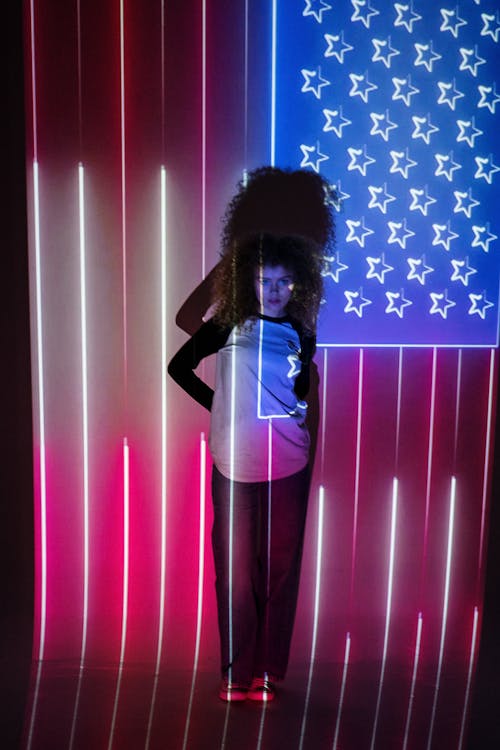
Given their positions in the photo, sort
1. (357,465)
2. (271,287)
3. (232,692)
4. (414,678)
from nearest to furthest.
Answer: (271,287), (232,692), (414,678), (357,465)

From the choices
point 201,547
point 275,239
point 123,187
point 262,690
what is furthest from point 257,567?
point 123,187

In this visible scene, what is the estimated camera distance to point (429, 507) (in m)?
2.52

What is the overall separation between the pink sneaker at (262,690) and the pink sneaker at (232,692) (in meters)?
0.02

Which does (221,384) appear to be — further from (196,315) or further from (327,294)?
(327,294)

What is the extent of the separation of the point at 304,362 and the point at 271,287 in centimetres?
27

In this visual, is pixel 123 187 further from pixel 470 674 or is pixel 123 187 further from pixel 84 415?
pixel 470 674

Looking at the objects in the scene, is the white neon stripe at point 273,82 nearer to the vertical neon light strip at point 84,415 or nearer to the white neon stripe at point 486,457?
the vertical neon light strip at point 84,415

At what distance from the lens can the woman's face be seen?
2.13m

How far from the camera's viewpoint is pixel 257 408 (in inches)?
85.0

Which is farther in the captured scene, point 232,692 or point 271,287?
point 232,692

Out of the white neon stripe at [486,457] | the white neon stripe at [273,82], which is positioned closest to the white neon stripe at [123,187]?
the white neon stripe at [273,82]

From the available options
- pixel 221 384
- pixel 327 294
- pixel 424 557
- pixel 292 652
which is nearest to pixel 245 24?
pixel 327 294

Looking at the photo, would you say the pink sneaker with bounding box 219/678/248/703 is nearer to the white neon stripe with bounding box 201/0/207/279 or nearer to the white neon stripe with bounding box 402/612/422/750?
the white neon stripe with bounding box 402/612/422/750

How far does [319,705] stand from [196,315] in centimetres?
132
